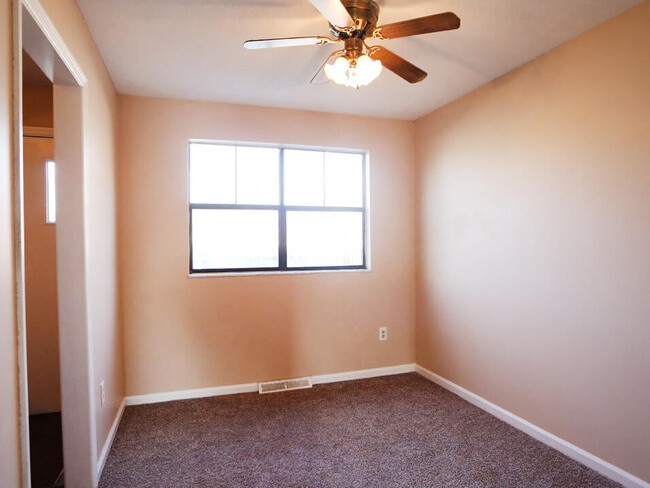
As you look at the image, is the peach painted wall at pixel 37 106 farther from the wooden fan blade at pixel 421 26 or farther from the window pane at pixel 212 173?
the wooden fan blade at pixel 421 26

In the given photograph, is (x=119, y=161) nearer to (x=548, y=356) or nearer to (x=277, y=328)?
(x=277, y=328)

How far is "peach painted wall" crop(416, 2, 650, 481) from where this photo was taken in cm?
186

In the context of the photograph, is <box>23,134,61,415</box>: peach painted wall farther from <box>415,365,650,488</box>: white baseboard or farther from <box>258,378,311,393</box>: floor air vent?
<box>415,365,650,488</box>: white baseboard

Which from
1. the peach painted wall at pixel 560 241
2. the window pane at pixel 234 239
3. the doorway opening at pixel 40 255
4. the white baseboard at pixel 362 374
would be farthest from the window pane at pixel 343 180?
the doorway opening at pixel 40 255

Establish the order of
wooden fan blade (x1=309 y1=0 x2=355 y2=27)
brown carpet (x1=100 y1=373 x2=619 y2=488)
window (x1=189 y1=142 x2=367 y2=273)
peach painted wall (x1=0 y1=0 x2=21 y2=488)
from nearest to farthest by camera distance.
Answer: peach painted wall (x1=0 y1=0 x2=21 y2=488), wooden fan blade (x1=309 y1=0 x2=355 y2=27), brown carpet (x1=100 y1=373 x2=619 y2=488), window (x1=189 y1=142 x2=367 y2=273)

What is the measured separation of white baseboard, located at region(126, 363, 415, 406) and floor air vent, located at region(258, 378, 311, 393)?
73 mm

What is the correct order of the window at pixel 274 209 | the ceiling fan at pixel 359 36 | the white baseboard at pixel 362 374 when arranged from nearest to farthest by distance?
1. the ceiling fan at pixel 359 36
2. the window at pixel 274 209
3. the white baseboard at pixel 362 374

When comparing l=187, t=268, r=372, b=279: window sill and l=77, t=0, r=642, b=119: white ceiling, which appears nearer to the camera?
l=77, t=0, r=642, b=119: white ceiling

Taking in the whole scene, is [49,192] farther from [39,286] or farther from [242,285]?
[242,285]

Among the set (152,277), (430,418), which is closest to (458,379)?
(430,418)

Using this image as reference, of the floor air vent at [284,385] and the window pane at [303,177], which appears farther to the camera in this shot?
the window pane at [303,177]

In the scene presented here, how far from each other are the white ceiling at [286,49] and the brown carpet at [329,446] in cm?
255

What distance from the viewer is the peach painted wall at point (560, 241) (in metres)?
1.86

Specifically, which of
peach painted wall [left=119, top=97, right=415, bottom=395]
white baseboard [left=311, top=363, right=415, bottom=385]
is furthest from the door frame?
white baseboard [left=311, top=363, right=415, bottom=385]
